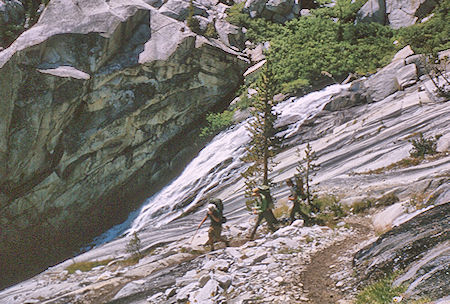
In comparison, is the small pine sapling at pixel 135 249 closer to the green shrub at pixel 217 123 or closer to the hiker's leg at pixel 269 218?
the hiker's leg at pixel 269 218

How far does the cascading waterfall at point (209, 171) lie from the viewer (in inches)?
854

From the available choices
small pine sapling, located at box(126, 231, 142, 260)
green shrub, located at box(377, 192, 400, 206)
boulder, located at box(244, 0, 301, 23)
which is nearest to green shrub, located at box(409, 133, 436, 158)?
green shrub, located at box(377, 192, 400, 206)

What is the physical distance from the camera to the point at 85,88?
931 inches

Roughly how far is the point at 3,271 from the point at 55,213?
502cm

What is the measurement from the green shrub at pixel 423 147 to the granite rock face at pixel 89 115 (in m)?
16.5

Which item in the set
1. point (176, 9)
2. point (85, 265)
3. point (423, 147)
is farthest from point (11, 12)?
point (423, 147)

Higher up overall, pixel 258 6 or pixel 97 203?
pixel 258 6

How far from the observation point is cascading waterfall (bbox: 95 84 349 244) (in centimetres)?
2170

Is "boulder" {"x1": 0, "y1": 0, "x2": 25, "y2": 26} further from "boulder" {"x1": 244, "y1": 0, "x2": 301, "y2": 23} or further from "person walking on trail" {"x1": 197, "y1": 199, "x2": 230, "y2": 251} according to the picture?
"person walking on trail" {"x1": 197, "y1": 199, "x2": 230, "y2": 251}

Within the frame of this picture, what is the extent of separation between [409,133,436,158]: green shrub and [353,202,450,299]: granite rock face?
8697mm

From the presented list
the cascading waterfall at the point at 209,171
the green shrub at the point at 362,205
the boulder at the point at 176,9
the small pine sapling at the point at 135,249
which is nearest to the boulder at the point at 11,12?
the boulder at the point at 176,9

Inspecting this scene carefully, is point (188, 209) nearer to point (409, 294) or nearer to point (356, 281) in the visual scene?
point (356, 281)

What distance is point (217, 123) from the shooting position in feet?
90.9

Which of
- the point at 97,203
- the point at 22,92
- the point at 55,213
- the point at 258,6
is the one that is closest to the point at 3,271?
the point at 55,213
